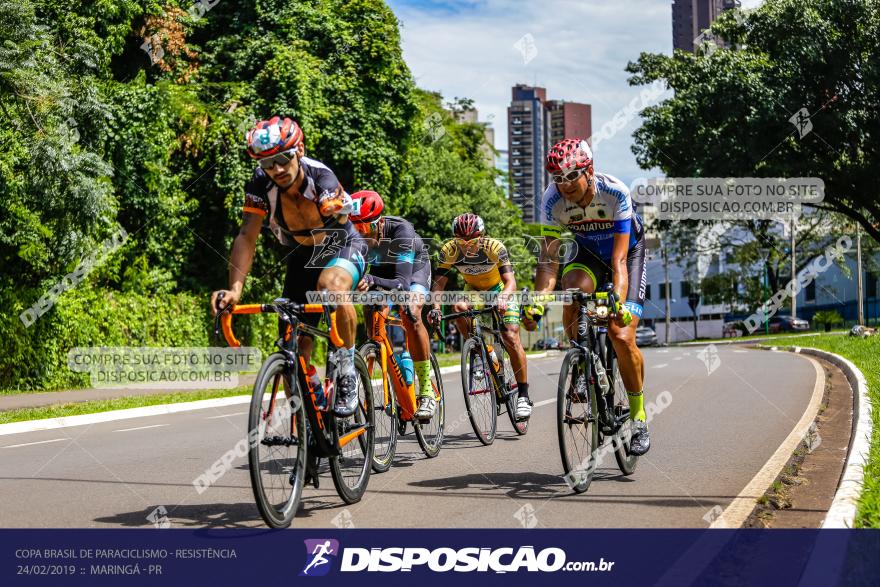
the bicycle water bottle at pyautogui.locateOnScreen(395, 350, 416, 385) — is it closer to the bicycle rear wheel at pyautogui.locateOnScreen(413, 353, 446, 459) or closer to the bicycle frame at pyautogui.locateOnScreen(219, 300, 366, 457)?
the bicycle rear wheel at pyautogui.locateOnScreen(413, 353, 446, 459)

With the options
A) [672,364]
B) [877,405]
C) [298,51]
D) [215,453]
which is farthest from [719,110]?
[215,453]

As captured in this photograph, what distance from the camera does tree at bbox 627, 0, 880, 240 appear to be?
2884 cm

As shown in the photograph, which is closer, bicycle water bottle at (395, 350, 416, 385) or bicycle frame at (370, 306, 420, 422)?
bicycle frame at (370, 306, 420, 422)

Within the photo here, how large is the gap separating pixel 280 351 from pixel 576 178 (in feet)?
8.56

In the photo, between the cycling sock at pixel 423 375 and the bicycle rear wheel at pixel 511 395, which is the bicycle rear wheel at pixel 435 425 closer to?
the cycling sock at pixel 423 375

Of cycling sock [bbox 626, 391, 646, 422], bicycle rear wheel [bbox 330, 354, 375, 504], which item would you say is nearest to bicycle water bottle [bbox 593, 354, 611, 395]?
cycling sock [bbox 626, 391, 646, 422]

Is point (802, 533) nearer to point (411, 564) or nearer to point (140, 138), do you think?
point (411, 564)

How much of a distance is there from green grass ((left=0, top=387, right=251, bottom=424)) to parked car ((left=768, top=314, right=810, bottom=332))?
54.5 meters

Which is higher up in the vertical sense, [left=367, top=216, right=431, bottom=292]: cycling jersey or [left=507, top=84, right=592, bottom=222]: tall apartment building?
[left=507, top=84, right=592, bottom=222]: tall apartment building

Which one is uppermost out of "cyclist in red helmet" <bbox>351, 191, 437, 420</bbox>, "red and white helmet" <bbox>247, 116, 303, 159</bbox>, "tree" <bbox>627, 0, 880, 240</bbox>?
"tree" <bbox>627, 0, 880, 240</bbox>

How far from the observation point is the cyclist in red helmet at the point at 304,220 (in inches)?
212

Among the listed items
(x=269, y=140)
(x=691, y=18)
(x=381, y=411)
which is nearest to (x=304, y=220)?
(x=269, y=140)

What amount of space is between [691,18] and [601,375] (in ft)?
123

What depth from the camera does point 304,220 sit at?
5.80m
